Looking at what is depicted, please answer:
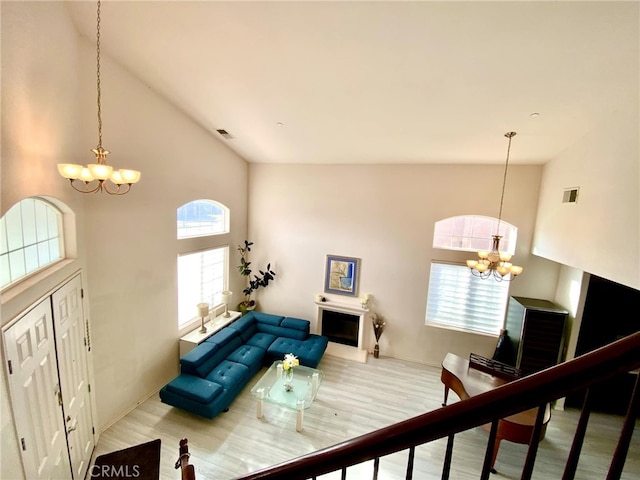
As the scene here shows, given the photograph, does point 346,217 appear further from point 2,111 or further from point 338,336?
point 2,111

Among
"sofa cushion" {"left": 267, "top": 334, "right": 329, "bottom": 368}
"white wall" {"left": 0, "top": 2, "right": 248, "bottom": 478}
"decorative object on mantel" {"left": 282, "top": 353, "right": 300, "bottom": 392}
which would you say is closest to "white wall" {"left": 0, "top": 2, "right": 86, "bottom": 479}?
"white wall" {"left": 0, "top": 2, "right": 248, "bottom": 478}

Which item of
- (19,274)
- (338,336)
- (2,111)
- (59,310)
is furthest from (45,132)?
(338,336)

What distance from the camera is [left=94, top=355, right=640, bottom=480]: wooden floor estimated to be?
3131 mm

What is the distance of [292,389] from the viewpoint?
3.95 m

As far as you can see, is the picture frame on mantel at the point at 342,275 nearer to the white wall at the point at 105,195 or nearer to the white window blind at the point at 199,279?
the white window blind at the point at 199,279

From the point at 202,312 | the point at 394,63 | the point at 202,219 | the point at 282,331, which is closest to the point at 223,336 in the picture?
the point at 202,312

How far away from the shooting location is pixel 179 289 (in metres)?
4.61

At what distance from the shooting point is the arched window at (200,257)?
4.62 metres

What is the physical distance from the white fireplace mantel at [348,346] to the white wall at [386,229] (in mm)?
190

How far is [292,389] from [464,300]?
353 centimetres

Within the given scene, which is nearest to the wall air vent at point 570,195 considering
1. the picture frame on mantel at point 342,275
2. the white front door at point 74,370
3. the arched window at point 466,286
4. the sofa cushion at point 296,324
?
the arched window at point 466,286

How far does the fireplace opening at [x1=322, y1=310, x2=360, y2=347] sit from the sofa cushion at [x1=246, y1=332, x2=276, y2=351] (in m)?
1.18

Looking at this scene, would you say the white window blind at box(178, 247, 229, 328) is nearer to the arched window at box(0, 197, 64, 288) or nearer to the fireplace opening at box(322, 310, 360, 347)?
the arched window at box(0, 197, 64, 288)

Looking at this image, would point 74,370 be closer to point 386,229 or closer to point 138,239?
point 138,239
